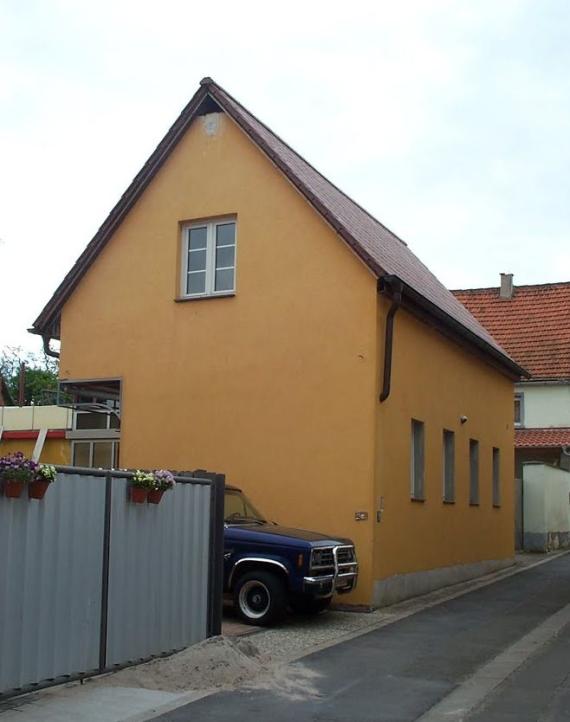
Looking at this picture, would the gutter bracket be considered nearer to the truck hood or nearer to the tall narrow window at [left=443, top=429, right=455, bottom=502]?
the truck hood

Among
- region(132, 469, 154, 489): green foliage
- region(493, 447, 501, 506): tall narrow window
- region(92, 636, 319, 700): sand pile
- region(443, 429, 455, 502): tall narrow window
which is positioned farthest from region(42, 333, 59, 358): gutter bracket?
region(493, 447, 501, 506): tall narrow window

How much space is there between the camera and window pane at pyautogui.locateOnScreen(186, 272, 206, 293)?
1653 cm

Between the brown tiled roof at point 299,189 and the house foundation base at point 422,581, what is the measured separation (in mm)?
4502

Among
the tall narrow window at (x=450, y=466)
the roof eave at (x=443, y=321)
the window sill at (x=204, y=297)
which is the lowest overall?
the tall narrow window at (x=450, y=466)

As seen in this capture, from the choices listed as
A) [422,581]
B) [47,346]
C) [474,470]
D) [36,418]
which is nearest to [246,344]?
[47,346]

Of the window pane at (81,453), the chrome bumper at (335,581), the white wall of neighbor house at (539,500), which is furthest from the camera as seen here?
the white wall of neighbor house at (539,500)

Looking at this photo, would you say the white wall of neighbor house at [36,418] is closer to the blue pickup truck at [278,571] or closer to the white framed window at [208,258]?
the white framed window at [208,258]

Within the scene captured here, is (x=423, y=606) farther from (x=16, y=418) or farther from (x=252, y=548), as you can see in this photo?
(x=16, y=418)

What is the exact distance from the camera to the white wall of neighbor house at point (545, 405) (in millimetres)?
32406

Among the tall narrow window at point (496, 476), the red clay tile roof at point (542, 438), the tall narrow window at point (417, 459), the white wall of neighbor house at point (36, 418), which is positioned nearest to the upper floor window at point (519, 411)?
the red clay tile roof at point (542, 438)

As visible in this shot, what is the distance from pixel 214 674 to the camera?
8828mm

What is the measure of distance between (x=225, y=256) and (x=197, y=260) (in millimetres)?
573

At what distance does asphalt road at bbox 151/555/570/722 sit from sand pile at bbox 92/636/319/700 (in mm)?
197

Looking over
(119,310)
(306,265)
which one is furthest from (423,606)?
(119,310)
